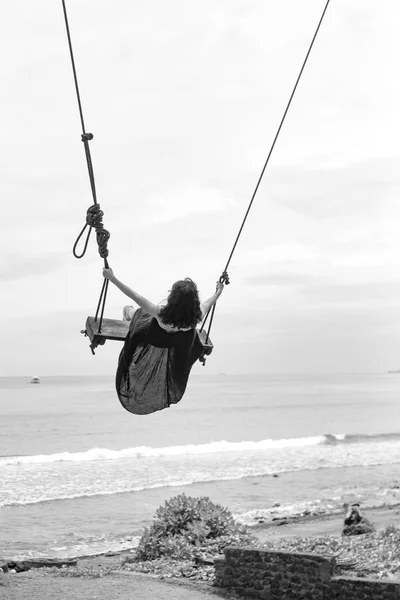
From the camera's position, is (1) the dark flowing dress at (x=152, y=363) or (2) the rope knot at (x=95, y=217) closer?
(2) the rope knot at (x=95, y=217)

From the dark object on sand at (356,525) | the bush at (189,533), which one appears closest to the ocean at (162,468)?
the bush at (189,533)

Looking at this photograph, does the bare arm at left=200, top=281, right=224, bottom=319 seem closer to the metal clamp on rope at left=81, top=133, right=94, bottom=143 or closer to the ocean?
the metal clamp on rope at left=81, top=133, right=94, bottom=143

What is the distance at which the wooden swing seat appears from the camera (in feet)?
23.0

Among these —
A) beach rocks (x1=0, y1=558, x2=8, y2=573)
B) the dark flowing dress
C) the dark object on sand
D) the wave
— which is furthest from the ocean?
the dark flowing dress

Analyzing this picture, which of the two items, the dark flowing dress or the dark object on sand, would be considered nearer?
the dark flowing dress

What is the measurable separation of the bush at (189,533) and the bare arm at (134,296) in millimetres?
8237

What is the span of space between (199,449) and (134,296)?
37.0 metres

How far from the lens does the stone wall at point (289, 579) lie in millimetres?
10711

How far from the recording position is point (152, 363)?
23.7 feet

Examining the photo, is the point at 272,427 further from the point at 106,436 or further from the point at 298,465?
the point at 298,465

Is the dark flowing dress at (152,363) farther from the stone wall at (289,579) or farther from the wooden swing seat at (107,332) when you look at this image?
the stone wall at (289,579)

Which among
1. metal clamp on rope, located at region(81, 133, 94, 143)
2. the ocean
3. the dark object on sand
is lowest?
the dark object on sand

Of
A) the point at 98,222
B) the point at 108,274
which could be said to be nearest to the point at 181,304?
the point at 108,274

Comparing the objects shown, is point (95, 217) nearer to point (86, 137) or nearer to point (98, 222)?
point (98, 222)
